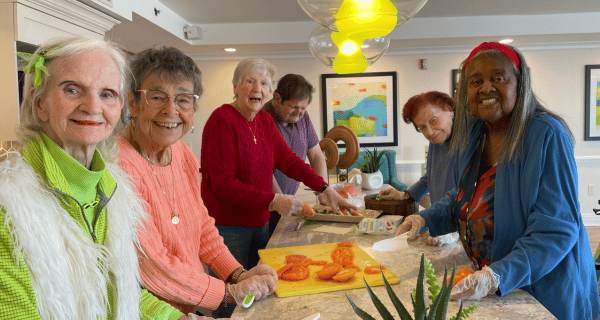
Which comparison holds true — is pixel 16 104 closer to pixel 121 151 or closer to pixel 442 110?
pixel 121 151

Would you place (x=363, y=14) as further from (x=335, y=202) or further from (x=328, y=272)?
(x=335, y=202)

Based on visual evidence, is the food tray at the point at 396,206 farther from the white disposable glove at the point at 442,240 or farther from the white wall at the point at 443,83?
the white wall at the point at 443,83

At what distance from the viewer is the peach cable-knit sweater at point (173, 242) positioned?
3.87 ft

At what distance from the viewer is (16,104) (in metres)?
2.67

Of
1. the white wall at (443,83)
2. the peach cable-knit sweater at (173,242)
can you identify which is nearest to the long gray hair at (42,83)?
the peach cable-knit sweater at (173,242)

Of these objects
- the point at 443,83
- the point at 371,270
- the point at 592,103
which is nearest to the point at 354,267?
the point at 371,270

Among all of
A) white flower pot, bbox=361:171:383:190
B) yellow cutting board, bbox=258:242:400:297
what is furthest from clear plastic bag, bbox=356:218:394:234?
white flower pot, bbox=361:171:383:190

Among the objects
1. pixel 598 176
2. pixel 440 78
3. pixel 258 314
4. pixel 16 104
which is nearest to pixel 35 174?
pixel 258 314

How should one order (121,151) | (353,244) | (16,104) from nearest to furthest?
(121,151) → (353,244) → (16,104)

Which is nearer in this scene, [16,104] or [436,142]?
[436,142]

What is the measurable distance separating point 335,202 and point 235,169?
23.0 inches

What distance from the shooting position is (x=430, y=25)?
5.25m

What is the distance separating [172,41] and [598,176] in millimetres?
6393

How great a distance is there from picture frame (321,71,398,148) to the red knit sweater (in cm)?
410
